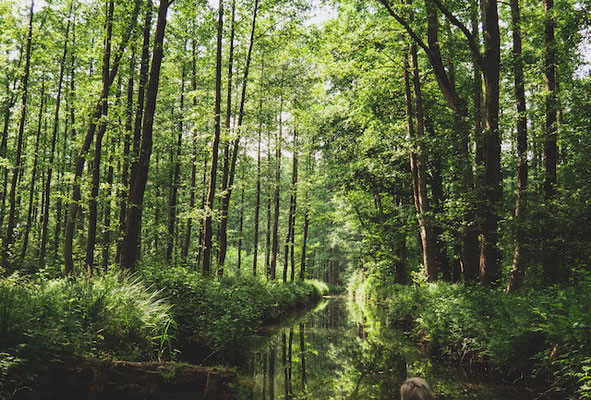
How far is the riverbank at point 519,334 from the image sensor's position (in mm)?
5332

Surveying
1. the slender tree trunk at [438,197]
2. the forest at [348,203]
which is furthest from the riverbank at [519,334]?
the slender tree trunk at [438,197]

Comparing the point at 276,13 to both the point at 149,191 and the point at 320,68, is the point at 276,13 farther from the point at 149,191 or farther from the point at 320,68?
the point at 149,191

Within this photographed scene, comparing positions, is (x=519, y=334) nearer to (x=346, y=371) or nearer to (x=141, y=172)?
(x=346, y=371)

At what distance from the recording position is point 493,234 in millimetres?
9609

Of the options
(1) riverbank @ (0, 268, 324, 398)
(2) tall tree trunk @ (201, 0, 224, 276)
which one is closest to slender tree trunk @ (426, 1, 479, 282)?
(1) riverbank @ (0, 268, 324, 398)

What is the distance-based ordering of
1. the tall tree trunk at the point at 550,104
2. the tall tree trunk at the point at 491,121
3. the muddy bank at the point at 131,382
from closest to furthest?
the muddy bank at the point at 131,382
the tall tree trunk at the point at 491,121
the tall tree trunk at the point at 550,104

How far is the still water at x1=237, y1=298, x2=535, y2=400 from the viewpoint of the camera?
6.57 metres

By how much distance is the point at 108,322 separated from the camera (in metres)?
6.27

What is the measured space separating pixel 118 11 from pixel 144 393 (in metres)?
12.1

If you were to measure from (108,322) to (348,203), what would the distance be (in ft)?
57.8

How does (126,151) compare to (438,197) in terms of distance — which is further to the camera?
(438,197)

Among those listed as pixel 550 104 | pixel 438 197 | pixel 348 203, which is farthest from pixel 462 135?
pixel 348 203

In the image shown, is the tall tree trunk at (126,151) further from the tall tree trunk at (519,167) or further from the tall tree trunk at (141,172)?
the tall tree trunk at (519,167)

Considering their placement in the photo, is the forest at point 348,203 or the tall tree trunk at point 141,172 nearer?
the forest at point 348,203
